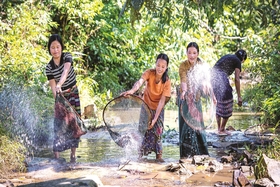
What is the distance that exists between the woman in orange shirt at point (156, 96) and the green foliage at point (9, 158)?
65.3 inches

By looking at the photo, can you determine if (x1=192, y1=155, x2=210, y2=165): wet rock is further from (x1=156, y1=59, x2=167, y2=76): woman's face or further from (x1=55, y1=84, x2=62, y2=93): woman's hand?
(x1=55, y1=84, x2=62, y2=93): woman's hand

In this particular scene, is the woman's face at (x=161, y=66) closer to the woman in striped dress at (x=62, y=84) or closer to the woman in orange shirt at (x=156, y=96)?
the woman in orange shirt at (x=156, y=96)

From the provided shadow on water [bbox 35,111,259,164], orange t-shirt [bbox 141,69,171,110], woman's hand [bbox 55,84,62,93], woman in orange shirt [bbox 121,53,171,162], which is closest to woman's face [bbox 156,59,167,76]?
woman in orange shirt [bbox 121,53,171,162]

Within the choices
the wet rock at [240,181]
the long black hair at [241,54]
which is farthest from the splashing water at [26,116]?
the long black hair at [241,54]

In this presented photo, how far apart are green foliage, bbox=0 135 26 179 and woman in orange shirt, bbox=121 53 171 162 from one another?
→ 5.44 feet

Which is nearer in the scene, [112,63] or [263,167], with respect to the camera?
[263,167]

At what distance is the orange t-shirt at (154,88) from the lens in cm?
605

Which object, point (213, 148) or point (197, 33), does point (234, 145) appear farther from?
point (197, 33)

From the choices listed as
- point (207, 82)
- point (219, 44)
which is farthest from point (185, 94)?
point (219, 44)

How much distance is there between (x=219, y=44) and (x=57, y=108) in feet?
34.4

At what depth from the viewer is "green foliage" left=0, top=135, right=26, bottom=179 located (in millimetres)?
5055

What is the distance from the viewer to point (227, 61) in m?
8.15

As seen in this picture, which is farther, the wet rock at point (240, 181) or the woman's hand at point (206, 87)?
the woman's hand at point (206, 87)

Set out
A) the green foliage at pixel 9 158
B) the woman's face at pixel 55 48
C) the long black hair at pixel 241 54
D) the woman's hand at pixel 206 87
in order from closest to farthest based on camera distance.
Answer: the green foliage at pixel 9 158
the woman's face at pixel 55 48
the woman's hand at pixel 206 87
the long black hair at pixel 241 54
